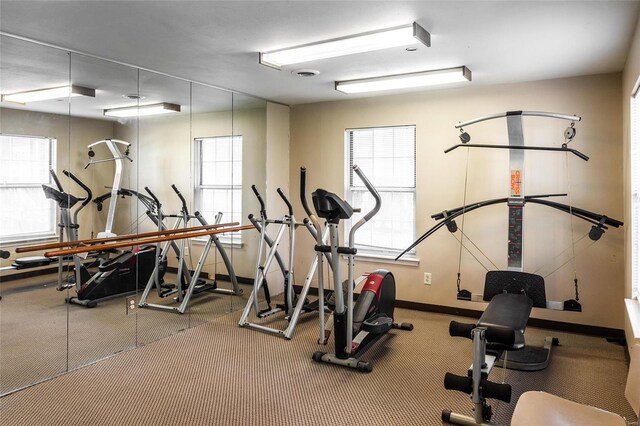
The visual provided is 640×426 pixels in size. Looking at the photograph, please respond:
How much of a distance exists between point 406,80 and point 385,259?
1.94m

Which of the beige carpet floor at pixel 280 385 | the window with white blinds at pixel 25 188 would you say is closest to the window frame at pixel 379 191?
the beige carpet floor at pixel 280 385

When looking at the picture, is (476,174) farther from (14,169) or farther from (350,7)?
(14,169)

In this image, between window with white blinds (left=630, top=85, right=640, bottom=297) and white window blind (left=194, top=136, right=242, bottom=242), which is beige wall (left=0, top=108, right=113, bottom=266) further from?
window with white blinds (left=630, top=85, right=640, bottom=297)

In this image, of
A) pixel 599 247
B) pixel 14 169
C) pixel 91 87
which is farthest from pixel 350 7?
pixel 599 247

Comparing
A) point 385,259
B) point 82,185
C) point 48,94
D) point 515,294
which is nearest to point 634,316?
point 515,294

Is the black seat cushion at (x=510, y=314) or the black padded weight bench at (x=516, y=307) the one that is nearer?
the black seat cushion at (x=510, y=314)

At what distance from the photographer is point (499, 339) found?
2418 mm

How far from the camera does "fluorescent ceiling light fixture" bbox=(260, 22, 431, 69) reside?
2.76 metres

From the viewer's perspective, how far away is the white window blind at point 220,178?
14.6 feet

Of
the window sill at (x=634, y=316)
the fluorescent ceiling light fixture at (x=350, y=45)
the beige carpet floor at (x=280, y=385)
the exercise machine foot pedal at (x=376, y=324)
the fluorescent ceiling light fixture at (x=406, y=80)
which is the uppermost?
the fluorescent ceiling light fixture at (x=406, y=80)

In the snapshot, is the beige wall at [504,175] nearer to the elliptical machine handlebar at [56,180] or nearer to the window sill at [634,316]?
the window sill at [634,316]

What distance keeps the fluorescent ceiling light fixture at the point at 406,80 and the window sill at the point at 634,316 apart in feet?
6.93

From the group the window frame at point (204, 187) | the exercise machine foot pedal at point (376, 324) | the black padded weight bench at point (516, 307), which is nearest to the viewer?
the black padded weight bench at point (516, 307)

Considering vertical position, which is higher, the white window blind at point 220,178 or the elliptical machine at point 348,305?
the white window blind at point 220,178
